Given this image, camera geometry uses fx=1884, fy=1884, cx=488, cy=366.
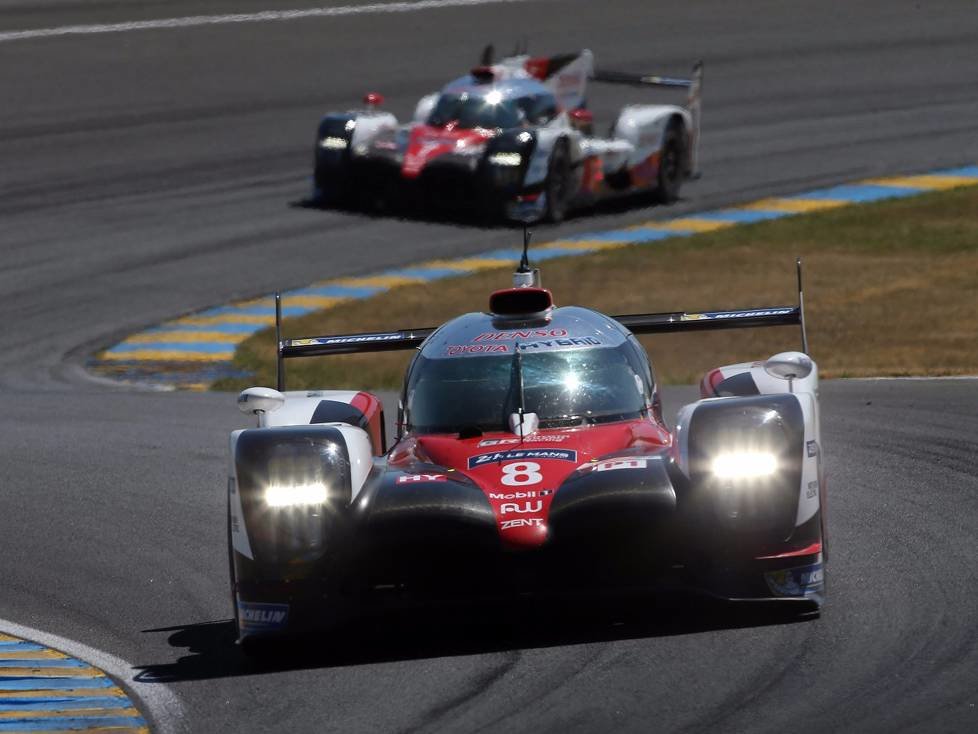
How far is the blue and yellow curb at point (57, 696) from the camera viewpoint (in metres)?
8.11

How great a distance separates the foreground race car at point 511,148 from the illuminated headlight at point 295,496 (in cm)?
1670

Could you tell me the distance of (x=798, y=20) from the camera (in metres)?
37.3

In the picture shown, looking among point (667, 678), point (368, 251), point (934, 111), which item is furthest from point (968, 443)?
point (934, 111)

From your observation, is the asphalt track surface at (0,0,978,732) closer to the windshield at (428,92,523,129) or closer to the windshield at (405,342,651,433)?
the windshield at (405,342,651,433)

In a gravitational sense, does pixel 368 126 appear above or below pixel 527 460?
above

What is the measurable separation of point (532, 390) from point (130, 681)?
2648mm

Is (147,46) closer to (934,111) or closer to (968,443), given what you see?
(934,111)

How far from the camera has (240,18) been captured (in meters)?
39.3

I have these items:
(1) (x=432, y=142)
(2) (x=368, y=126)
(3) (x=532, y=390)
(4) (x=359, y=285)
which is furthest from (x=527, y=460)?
(2) (x=368, y=126)

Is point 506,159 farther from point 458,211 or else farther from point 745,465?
point 745,465

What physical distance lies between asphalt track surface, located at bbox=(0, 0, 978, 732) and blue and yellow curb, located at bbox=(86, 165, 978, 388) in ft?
1.51

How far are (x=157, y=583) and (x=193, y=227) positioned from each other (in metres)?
16.0

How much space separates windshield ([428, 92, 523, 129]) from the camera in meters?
25.8

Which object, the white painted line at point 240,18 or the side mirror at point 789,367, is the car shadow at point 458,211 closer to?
the white painted line at point 240,18
